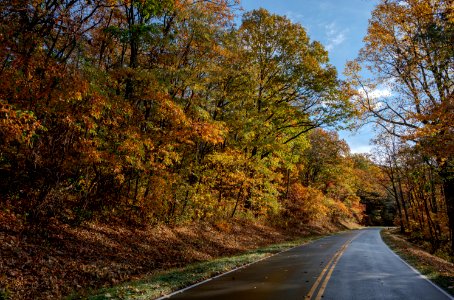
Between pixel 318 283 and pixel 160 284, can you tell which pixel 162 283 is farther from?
pixel 318 283

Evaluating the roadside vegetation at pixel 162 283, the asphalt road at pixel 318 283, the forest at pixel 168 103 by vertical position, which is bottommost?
the asphalt road at pixel 318 283

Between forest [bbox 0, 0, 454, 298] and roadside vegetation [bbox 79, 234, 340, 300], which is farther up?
forest [bbox 0, 0, 454, 298]

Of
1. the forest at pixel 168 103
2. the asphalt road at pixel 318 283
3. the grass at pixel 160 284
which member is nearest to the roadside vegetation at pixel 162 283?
the grass at pixel 160 284

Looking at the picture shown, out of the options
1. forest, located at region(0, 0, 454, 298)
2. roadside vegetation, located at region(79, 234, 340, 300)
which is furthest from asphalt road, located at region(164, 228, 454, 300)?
forest, located at region(0, 0, 454, 298)

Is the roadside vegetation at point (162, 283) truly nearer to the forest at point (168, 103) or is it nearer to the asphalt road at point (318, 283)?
the asphalt road at point (318, 283)

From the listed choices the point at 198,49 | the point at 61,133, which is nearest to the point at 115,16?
the point at 198,49

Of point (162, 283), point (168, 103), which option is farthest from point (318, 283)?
point (168, 103)

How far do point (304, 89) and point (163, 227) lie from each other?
1414cm

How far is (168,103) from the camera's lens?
44.9 feet

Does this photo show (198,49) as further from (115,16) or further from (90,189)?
(90,189)

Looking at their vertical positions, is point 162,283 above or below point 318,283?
above

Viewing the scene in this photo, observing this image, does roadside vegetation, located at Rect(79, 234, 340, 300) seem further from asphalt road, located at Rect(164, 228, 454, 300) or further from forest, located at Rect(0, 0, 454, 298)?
forest, located at Rect(0, 0, 454, 298)

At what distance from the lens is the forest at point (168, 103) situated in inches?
392

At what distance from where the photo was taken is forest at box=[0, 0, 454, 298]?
997 centimetres
